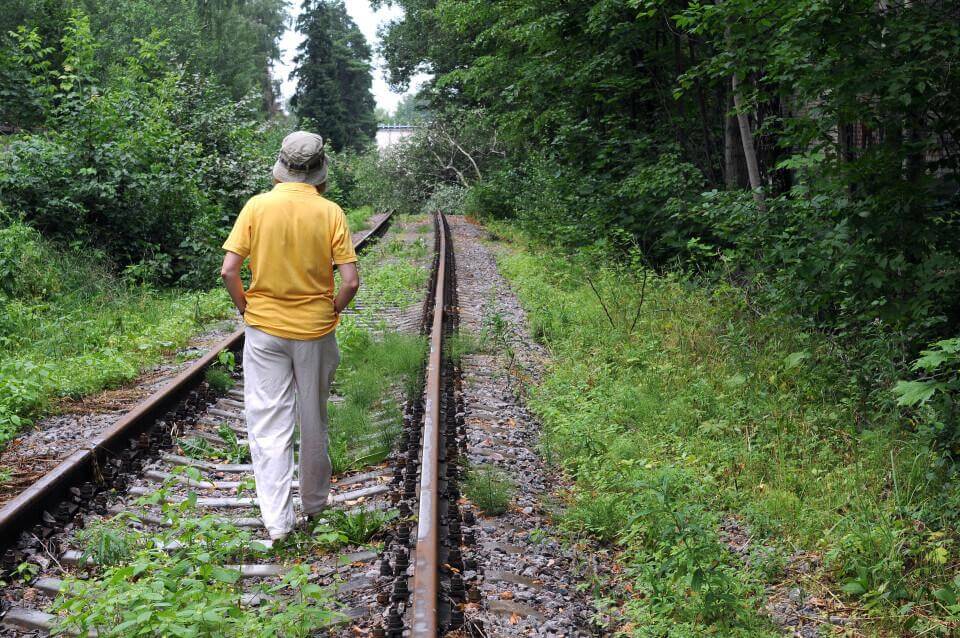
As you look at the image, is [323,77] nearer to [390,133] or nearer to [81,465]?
[390,133]

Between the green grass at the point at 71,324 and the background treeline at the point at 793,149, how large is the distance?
589 cm

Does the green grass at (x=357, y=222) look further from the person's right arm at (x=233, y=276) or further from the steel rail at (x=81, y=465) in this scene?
the person's right arm at (x=233, y=276)

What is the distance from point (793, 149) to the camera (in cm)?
961

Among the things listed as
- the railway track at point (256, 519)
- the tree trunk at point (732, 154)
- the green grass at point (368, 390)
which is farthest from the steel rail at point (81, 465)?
the tree trunk at point (732, 154)

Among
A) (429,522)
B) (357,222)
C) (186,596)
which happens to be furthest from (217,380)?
(357,222)

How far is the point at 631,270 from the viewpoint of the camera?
447 inches

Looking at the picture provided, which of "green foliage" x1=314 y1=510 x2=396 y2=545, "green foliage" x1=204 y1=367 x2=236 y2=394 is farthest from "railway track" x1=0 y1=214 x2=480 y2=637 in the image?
"green foliage" x1=204 y1=367 x2=236 y2=394

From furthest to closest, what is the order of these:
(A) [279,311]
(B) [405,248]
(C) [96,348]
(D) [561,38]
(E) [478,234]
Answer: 1. (E) [478,234]
2. (B) [405,248]
3. (D) [561,38]
4. (C) [96,348]
5. (A) [279,311]

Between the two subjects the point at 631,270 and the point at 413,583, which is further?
the point at 631,270

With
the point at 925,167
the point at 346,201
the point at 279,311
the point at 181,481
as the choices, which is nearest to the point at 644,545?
the point at 279,311

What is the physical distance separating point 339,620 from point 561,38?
12.9 meters

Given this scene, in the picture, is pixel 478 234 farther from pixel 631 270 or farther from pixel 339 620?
pixel 339 620

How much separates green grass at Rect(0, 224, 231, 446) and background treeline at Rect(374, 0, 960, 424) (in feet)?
19.3

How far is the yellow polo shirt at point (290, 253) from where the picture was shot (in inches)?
164
